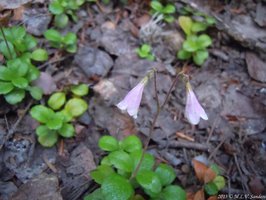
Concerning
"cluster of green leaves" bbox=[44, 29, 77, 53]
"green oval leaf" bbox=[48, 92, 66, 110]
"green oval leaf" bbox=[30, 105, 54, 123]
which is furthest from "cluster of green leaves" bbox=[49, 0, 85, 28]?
"green oval leaf" bbox=[30, 105, 54, 123]

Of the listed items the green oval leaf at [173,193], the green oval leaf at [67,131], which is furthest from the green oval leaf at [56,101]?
the green oval leaf at [173,193]

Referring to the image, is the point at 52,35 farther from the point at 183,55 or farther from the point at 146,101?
the point at 183,55

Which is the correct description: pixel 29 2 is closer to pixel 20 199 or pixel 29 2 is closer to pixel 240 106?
pixel 20 199

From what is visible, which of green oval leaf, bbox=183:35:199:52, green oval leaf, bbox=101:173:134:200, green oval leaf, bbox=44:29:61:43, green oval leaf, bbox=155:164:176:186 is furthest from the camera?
green oval leaf, bbox=183:35:199:52

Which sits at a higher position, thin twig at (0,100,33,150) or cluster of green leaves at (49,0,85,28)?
cluster of green leaves at (49,0,85,28)

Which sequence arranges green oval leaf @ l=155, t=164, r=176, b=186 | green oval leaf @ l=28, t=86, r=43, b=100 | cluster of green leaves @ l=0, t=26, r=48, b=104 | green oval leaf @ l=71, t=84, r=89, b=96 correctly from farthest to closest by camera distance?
1. green oval leaf @ l=71, t=84, r=89, b=96
2. green oval leaf @ l=28, t=86, r=43, b=100
3. cluster of green leaves @ l=0, t=26, r=48, b=104
4. green oval leaf @ l=155, t=164, r=176, b=186

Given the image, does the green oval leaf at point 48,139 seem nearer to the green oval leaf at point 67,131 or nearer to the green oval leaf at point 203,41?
the green oval leaf at point 67,131

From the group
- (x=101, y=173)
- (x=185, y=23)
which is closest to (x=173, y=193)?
(x=101, y=173)

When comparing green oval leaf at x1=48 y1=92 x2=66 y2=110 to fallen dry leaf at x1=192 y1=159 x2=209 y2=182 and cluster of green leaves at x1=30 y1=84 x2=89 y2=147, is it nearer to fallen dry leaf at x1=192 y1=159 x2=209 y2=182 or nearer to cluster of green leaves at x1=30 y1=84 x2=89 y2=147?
cluster of green leaves at x1=30 y1=84 x2=89 y2=147

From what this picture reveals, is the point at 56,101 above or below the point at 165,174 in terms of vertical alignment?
above
